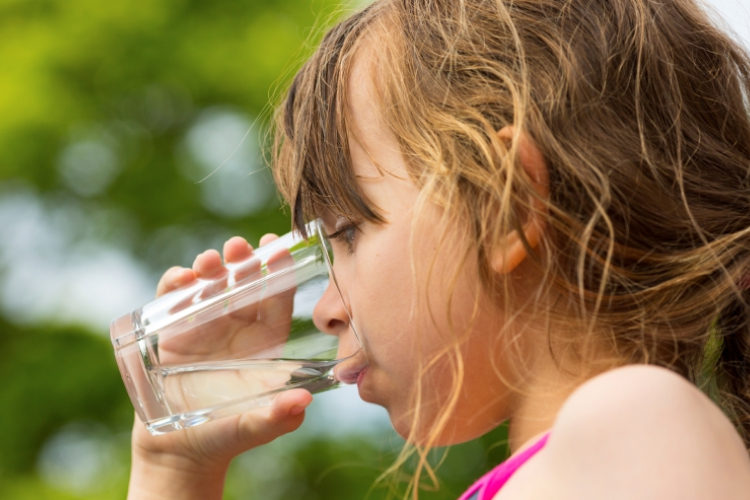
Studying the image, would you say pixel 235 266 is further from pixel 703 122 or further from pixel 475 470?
pixel 475 470

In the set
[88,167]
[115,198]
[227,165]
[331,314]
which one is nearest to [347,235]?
[331,314]

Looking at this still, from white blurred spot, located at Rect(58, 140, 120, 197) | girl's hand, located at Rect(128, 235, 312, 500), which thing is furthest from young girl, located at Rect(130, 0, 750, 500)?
white blurred spot, located at Rect(58, 140, 120, 197)

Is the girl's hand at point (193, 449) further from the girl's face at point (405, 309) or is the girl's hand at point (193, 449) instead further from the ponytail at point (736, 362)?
the ponytail at point (736, 362)

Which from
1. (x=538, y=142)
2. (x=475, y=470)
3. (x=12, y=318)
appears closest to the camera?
(x=538, y=142)

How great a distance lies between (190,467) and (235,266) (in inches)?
15.0

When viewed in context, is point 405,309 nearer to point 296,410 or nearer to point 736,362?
point 296,410

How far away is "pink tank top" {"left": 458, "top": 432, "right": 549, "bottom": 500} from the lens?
2.84 feet

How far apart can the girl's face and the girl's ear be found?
0.04 meters

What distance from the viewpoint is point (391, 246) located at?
3.30 ft

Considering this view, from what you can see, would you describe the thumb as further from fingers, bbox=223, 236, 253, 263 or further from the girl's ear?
the girl's ear

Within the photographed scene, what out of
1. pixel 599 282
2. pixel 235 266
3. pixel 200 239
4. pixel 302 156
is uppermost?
pixel 302 156

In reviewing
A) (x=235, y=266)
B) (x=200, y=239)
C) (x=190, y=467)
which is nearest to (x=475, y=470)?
(x=200, y=239)

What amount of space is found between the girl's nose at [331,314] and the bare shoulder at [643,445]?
0.42m

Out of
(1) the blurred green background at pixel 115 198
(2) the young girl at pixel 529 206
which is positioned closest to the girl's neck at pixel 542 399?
(2) the young girl at pixel 529 206
